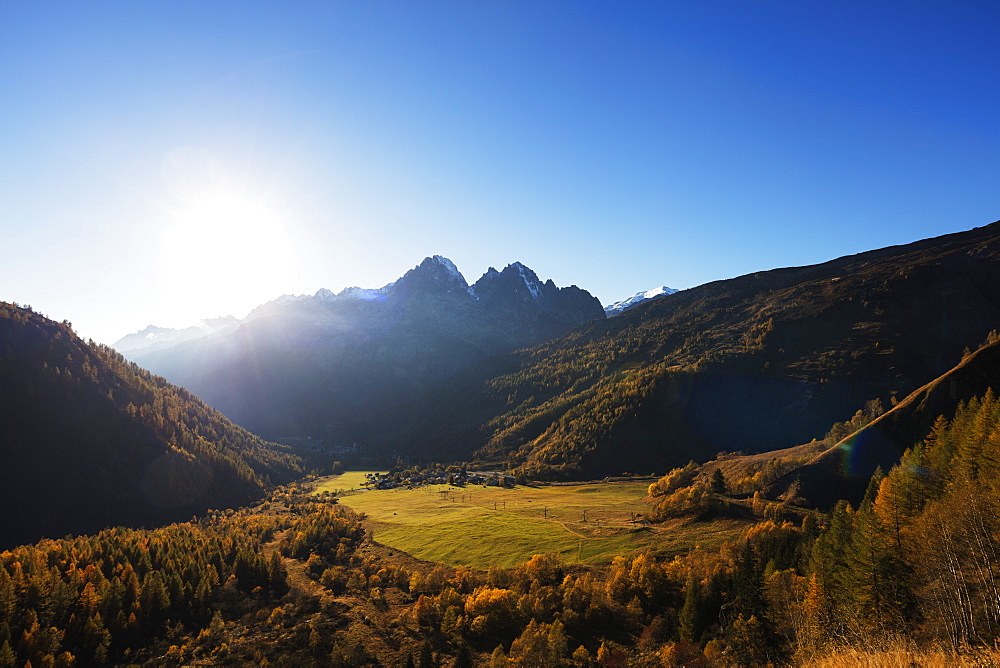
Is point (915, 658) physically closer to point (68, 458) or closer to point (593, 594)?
point (593, 594)

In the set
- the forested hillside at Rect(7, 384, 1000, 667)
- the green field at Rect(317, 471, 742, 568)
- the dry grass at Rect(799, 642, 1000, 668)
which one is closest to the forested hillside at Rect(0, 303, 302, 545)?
the forested hillside at Rect(7, 384, 1000, 667)

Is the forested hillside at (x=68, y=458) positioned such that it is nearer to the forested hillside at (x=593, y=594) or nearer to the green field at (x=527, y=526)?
the forested hillside at (x=593, y=594)

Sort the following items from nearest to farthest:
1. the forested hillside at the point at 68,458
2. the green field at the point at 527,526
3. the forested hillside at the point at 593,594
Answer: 1. the forested hillside at the point at 593,594
2. the green field at the point at 527,526
3. the forested hillside at the point at 68,458

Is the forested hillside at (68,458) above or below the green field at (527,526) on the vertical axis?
above

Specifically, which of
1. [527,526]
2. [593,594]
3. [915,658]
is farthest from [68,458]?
[915,658]

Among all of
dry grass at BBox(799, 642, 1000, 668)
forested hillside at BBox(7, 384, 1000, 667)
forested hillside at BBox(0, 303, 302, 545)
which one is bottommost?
forested hillside at BBox(7, 384, 1000, 667)

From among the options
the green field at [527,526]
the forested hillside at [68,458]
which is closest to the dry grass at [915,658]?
the green field at [527,526]

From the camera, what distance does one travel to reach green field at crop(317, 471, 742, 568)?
94.3 meters

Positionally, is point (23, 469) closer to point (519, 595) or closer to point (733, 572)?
point (519, 595)

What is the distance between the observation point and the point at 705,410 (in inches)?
7771

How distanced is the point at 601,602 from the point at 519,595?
52.5 feet

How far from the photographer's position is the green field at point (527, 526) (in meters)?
94.3

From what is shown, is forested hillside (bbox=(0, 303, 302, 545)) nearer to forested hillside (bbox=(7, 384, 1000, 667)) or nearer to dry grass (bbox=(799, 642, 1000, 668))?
forested hillside (bbox=(7, 384, 1000, 667))

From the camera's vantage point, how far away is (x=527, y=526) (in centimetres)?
12106
